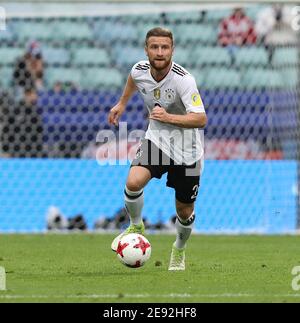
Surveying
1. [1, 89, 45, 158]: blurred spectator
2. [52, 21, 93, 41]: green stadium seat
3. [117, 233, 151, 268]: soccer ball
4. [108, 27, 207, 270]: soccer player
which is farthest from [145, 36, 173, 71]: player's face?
[52, 21, 93, 41]: green stadium seat

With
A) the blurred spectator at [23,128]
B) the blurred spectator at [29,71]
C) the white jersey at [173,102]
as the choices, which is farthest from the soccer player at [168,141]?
the blurred spectator at [29,71]

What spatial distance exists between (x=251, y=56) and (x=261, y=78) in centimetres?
42

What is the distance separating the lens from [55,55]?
14.9m

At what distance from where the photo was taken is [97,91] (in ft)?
46.4

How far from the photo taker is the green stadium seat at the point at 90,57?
1494cm

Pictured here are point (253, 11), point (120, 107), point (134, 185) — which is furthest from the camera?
point (253, 11)

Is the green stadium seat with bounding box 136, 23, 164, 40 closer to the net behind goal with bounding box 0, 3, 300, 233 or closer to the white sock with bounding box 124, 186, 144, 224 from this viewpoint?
the net behind goal with bounding box 0, 3, 300, 233

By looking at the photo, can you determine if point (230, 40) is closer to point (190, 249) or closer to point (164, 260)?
point (190, 249)

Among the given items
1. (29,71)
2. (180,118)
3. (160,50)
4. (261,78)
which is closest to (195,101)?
(180,118)

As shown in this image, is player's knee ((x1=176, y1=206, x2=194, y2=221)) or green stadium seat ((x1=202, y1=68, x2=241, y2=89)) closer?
player's knee ((x1=176, y1=206, x2=194, y2=221))

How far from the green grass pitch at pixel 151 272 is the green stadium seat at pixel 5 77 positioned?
277 cm

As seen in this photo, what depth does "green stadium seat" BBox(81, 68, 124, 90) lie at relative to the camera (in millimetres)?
14719

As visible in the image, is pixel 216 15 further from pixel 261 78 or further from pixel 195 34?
pixel 261 78

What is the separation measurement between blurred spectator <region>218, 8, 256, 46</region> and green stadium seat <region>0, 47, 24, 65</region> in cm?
293
